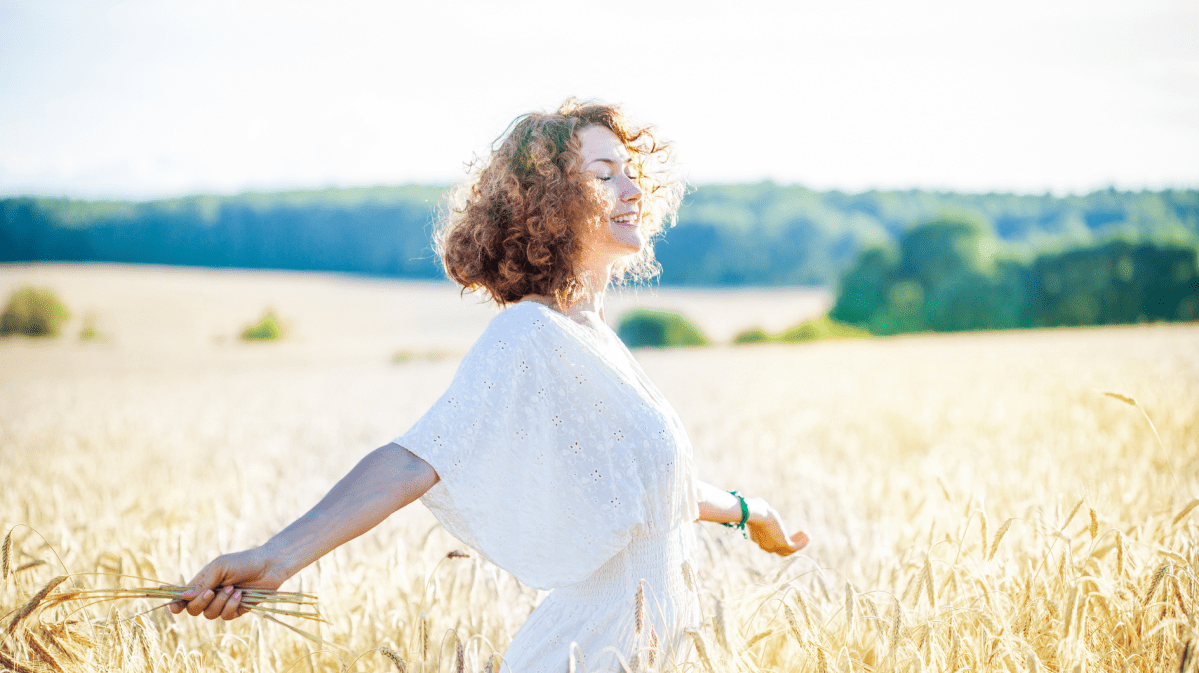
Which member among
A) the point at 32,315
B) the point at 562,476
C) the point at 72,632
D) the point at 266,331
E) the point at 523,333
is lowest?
the point at 266,331

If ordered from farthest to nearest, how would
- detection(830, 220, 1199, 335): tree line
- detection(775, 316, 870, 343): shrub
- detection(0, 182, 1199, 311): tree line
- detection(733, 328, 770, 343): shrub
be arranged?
detection(0, 182, 1199, 311): tree line → detection(830, 220, 1199, 335): tree line → detection(775, 316, 870, 343): shrub → detection(733, 328, 770, 343): shrub

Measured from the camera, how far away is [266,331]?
33562 mm

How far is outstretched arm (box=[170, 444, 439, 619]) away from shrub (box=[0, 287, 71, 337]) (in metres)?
40.3

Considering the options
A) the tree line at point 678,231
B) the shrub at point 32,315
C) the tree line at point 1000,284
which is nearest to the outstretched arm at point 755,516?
the shrub at point 32,315

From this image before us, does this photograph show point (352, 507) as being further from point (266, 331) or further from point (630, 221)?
point (266, 331)

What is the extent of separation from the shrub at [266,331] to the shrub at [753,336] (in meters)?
20.6

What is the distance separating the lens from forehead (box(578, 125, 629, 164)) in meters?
1.79

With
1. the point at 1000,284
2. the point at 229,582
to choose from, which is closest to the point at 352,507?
the point at 229,582

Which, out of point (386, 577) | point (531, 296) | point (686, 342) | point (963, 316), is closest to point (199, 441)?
point (386, 577)

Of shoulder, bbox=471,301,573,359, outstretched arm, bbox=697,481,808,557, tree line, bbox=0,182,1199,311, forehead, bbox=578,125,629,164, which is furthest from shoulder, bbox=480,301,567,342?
tree line, bbox=0,182,1199,311

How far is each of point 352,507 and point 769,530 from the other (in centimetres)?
111

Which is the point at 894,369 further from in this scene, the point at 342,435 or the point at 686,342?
the point at 686,342

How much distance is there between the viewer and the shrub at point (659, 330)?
35750 mm

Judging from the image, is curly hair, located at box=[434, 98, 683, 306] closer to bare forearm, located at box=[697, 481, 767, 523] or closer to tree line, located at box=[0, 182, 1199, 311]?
bare forearm, located at box=[697, 481, 767, 523]
